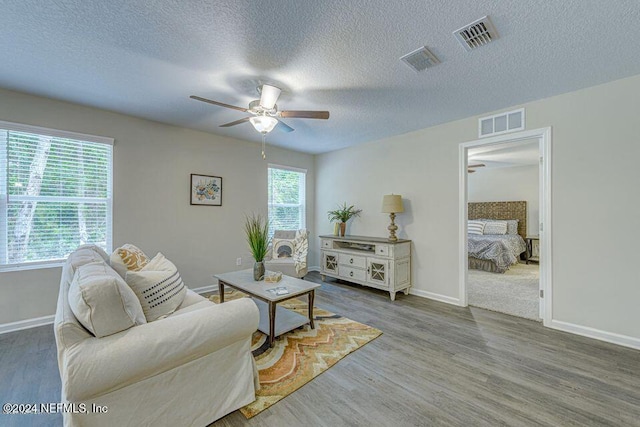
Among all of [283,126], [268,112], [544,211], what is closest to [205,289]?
[283,126]

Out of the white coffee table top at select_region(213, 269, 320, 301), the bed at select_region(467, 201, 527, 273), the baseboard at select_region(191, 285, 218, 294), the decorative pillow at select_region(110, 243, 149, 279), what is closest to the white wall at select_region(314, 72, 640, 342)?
the white coffee table top at select_region(213, 269, 320, 301)

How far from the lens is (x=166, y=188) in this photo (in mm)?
3791

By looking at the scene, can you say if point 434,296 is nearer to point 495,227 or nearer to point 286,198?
point 286,198

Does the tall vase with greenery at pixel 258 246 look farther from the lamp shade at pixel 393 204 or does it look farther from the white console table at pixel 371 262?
the lamp shade at pixel 393 204

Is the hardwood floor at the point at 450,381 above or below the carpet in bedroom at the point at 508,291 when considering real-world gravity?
below

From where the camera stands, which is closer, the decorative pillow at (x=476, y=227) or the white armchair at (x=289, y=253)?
the white armchair at (x=289, y=253)

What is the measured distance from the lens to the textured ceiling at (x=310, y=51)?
1660mm

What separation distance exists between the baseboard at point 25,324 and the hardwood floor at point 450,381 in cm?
11

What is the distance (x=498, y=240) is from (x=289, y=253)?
4230 mm

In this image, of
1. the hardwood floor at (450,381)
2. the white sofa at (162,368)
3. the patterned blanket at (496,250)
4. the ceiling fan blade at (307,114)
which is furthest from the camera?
the patterned blanket at (496,250)

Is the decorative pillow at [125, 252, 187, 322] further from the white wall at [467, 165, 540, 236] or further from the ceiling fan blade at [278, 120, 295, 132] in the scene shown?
the white wall at [467, 165, 540, 236]

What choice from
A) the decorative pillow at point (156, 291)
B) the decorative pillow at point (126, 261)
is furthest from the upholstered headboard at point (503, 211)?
the decorative pillow at point (126, 261)

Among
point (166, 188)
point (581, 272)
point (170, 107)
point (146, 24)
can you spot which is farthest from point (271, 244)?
point (581, 272)

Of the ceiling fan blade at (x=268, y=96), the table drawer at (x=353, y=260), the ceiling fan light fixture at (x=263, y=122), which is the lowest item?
the table drawer at (x=353, y=260)
